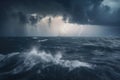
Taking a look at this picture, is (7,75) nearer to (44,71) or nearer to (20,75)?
(20,75)

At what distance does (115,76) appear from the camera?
122 ft

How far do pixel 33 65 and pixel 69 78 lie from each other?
1619 cm

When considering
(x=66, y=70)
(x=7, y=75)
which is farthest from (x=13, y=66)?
(x=66, y=70)

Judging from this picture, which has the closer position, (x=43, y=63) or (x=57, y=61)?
(x=43, y=63)

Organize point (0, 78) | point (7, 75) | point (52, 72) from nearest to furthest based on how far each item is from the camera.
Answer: point (0, 78), point (7, 75), point (52, 72)

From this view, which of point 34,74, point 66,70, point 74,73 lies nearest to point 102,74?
point 74,73

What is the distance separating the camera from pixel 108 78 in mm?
36156

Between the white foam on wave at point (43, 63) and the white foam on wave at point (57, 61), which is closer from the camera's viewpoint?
the white foam on wave at point (43, 63)

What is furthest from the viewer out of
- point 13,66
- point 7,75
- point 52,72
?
point 13,66

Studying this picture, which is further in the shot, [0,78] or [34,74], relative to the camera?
[34,74]

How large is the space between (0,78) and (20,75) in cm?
494

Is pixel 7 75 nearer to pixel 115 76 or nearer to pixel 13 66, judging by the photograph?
pixel 13 66

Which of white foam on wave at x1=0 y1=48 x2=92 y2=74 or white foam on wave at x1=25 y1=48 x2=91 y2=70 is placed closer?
white foam on wave at x1=0 y1=48 x2=92 y2=74

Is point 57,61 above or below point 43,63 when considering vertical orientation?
below
